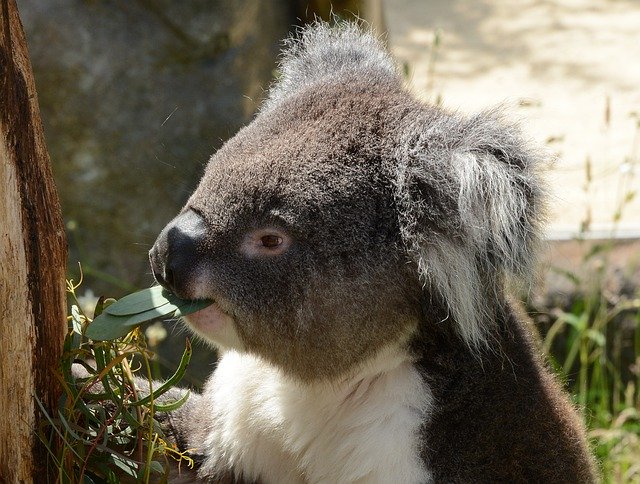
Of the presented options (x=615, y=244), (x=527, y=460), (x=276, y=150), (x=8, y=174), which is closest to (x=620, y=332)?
(x=615, y=244)

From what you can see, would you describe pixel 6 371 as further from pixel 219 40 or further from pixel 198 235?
pixel 219 40

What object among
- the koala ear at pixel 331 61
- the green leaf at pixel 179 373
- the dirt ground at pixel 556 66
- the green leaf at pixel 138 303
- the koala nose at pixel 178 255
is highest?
the dirt ground at pixel 556 66

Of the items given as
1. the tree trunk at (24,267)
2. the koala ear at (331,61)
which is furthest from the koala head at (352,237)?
the koala ear at (331,61)

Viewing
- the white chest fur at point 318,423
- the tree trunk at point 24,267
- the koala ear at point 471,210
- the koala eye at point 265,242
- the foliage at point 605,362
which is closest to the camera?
the tree trunk at point 24,267

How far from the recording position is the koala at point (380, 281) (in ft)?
7.50

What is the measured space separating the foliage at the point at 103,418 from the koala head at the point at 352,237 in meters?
0.23

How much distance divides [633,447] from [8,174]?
3.47 m

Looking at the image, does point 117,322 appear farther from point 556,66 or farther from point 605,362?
point 556,66

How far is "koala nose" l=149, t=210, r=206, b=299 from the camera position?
2248 millimetres

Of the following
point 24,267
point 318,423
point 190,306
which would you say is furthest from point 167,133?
point 24,267

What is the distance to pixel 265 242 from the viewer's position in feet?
7.67

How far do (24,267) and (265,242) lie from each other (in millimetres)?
600

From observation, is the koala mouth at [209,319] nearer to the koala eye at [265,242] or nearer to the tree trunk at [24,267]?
the koala eye at [265,242]

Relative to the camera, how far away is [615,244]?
16.8 feet
